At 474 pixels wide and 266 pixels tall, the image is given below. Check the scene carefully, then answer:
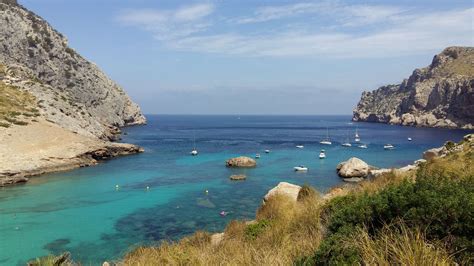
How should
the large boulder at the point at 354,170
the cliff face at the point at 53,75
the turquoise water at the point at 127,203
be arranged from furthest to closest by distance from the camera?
1. the cliff face at the point at 53,75
2. the large boulder at the point at 354,170
3. the turquoise water at the point at 127,203

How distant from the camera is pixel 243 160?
5953cm

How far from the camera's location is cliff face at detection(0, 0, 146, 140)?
3036 inches

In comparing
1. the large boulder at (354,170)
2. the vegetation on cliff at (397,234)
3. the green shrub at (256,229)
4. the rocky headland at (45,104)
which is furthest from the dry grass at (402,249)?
the rocky headland at (45,104)

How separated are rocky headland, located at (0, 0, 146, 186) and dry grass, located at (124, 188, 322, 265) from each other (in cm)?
3885

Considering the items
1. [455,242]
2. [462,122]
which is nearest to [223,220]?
[455,242]

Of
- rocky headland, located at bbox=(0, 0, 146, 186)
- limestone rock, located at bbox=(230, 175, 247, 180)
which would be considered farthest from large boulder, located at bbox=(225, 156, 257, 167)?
rocky headland, located at bbox=(0, 0, 146, 186)

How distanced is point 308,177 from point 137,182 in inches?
862

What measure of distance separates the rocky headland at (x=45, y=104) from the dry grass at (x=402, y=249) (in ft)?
153

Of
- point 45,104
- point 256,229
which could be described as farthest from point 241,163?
point 256,229

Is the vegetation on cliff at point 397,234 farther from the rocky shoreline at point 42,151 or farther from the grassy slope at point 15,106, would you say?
the grassy slope at point 15,106

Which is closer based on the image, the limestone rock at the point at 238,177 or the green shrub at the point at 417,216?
the green shrub at the point at 417,216

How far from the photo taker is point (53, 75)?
10625 centimetres

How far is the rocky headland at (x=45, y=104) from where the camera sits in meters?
52.9

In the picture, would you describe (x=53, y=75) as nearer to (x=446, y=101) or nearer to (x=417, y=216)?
(x=417, y=216)
